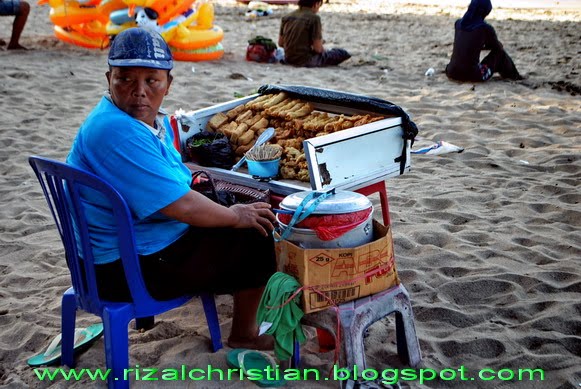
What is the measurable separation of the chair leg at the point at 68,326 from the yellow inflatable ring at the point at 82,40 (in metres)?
8.33

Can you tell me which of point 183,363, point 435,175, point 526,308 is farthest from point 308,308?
point 435,175

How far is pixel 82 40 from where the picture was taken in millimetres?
10328

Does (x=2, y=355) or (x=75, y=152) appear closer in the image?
(x=75, y=152)

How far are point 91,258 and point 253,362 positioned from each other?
31.0 inches

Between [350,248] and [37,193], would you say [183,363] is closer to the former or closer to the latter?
[350,248]

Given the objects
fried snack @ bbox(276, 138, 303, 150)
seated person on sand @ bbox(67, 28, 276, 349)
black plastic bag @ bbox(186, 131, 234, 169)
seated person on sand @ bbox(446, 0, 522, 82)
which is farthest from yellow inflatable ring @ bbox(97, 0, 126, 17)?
seated person on sand @ bbox(67, 28, 276, 349)

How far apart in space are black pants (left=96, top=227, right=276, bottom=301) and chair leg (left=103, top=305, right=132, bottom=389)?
3.2 inches

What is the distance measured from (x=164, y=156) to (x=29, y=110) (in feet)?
16.7

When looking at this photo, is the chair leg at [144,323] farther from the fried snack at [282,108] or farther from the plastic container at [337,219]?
the fried snack at [282,108]

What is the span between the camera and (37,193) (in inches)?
197

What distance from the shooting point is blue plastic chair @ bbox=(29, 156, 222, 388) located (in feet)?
7.79

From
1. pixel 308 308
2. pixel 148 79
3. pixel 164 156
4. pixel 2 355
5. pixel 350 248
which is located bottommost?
pixel 2 355

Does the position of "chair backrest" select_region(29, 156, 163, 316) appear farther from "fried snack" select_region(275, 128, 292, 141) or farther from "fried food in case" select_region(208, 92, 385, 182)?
"fried snack" select_region(275, 128, 292, 141)

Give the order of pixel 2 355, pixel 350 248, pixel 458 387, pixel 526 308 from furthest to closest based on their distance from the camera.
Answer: pixel 526 308 → pixel 2 355 → pixel 458 387 → pixel 350 248
